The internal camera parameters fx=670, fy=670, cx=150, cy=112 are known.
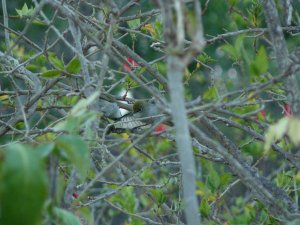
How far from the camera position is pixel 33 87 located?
245 centimetres

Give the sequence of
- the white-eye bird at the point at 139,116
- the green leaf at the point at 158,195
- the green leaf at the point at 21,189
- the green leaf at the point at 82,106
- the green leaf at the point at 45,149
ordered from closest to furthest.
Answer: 1. the green leaf at the point at 21,189
2. the green leaf at the point at 45,149
3. the green leaf at the point at 82,106
4. the white-eye bird at the point at 139,116
5. the green leaf at the point at 158,195

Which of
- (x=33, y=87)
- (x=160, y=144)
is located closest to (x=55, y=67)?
(x=33, y=87)

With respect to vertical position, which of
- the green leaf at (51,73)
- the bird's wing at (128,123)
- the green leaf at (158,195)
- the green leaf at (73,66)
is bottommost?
the green leaf at (158,195)

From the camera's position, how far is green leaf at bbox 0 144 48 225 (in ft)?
3.06

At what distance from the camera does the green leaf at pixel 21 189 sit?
3.06 feet

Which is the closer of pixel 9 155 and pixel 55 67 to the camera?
pixel 9 155

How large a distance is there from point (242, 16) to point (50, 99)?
0.77 m

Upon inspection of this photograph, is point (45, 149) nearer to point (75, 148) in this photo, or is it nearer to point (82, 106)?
point (75, 148)

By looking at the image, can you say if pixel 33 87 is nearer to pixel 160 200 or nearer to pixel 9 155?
pixel 160 200

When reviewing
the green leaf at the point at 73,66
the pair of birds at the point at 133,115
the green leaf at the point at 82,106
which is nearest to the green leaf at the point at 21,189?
the green leaf at the point at 82,106

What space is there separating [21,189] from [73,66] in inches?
35.9

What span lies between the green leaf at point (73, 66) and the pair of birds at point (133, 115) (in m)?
0.39

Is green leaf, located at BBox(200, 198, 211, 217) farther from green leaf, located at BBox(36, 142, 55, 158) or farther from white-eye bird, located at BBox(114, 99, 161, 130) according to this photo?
green leaf, located at BBox(36, 142, 55, 158)

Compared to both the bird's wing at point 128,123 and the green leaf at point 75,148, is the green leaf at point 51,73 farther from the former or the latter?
the green leaf at point 75,148
